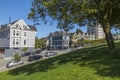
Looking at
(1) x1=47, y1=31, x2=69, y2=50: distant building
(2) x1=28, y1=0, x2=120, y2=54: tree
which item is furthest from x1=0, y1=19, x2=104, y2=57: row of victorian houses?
(2) x1=28, y1=0, x2=120, y2=54: tree

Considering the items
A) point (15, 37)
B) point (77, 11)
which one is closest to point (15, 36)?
point (15, 37)

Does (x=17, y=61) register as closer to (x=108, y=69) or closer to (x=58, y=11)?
(x=58, y=11)

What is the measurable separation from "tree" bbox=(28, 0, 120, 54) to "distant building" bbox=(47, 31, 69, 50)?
99839 millimetres

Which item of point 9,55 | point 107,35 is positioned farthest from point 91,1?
point 9,55

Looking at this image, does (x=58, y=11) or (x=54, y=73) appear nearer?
(x=54, y=73)

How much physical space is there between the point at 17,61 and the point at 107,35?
40.2 meters

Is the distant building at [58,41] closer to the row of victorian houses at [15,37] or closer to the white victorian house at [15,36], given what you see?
the row of victorian houses at [15,37]

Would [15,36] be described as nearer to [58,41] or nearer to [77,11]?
[58,41]

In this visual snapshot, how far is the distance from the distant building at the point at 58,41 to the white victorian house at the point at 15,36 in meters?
33.7

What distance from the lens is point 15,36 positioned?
88.1m

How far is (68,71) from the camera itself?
20078 millimetres

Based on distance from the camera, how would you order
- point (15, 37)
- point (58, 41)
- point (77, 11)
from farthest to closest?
point (58, 41), point (15, 37), point (77, 11)

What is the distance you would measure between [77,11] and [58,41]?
357 ft

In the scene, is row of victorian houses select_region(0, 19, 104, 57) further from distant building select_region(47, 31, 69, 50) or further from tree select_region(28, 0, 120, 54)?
tree select_region(28, 0, 120, 54)
